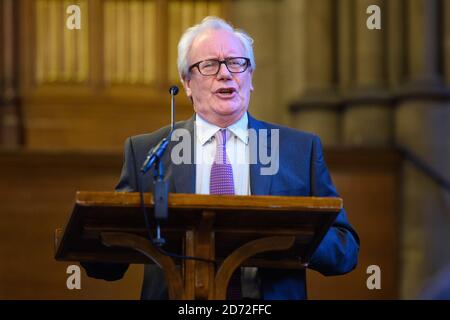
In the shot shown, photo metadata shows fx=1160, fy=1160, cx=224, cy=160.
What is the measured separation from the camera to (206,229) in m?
3.51

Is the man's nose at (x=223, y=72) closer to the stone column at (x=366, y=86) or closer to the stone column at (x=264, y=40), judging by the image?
the stone column at (x=366, y=86)

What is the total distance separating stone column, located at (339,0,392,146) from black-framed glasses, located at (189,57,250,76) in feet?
13.6

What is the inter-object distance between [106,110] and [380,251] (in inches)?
101

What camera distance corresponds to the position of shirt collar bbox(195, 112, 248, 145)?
4203 mm

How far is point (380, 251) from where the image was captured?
7.73 meters

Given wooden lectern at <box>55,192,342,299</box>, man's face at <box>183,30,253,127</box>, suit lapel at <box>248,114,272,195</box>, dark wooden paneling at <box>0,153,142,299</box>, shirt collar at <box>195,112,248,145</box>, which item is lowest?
dark wooden paneling at <box>0,153,142,299</box>

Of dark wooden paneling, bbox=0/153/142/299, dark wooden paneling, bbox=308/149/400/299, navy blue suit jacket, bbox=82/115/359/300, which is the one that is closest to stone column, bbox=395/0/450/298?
dark wooden paneling, bbox=308/149/400/299

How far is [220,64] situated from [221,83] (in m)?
0.07

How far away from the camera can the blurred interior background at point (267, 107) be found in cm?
750

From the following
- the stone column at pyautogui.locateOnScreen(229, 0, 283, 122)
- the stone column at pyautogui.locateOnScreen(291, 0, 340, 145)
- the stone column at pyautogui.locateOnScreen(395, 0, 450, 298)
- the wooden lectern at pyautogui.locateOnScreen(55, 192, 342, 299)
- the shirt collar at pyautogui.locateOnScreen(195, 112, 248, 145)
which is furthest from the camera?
the stone column at pyautogui.locateOnScreen(229, 0, 283, 122)

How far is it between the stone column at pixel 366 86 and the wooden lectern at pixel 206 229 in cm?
476

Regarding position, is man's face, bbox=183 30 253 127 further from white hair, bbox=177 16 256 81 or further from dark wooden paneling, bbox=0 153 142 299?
dark wooden paneling, bbox=0 153 142 299
